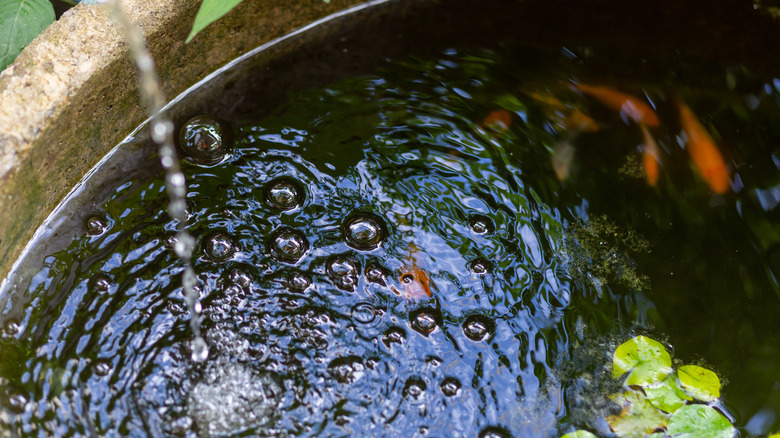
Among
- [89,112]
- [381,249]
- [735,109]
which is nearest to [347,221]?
[381,249]

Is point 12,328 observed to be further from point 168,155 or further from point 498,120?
point 498,120

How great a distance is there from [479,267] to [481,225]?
0.15 meters

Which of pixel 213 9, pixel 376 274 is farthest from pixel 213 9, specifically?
pixel 376 274

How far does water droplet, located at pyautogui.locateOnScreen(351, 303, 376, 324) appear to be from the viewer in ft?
5.76

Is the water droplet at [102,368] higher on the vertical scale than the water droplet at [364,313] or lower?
lower

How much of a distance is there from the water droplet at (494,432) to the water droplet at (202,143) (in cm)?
113

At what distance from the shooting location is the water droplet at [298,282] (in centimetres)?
179

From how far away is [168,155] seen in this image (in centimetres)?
204

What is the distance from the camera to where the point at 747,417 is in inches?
67.7

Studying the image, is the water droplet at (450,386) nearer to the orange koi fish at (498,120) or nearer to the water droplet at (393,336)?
the water droplet at (393,336)

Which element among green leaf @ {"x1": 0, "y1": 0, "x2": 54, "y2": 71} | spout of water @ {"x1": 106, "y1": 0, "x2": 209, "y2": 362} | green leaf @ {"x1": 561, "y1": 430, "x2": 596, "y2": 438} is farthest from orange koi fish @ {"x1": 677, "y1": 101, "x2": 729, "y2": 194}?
green leaf @ {"x1": 0, "y1": 0, "x2": 54, "y2": 71}

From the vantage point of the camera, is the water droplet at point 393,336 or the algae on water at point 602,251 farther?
the algae on water at point 602,251

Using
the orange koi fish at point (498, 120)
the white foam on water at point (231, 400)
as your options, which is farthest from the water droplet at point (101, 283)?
the orange koi fish at point (498, 120)

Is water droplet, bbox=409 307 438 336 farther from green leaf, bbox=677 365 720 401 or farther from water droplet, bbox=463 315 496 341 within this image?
green leaf, bbox=677 365 720 401
